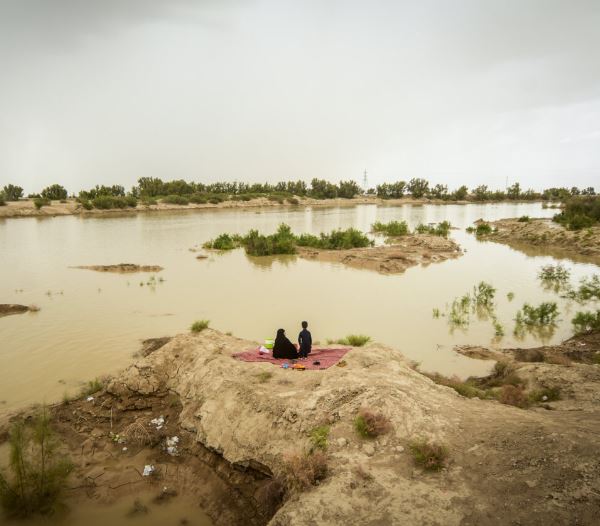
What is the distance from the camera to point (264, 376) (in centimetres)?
709

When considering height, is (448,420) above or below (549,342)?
above

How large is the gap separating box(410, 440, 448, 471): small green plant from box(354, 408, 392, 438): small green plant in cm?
50

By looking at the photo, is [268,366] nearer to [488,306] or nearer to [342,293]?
[342,293]

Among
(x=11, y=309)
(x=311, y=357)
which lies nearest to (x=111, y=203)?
(x=11, y=309)

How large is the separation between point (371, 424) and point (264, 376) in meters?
2.65

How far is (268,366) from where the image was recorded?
7.60 meters

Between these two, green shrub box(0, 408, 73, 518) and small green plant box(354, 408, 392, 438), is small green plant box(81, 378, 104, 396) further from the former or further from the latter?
small green plant box(354, 408, 392, 438)

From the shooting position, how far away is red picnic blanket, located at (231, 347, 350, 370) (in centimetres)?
801

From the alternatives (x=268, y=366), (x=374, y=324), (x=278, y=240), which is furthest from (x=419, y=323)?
(x=278, y=240)

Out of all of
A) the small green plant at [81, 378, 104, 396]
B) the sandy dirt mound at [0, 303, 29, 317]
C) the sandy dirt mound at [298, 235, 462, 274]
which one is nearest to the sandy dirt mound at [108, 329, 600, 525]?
the small green plant at [81, 378, 104, 396]

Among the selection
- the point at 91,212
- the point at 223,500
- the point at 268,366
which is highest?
the point at 91,212

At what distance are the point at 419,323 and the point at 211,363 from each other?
7842 mm

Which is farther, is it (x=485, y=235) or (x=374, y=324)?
(x=485, y=235)

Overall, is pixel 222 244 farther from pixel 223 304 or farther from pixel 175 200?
pixel 175 200
